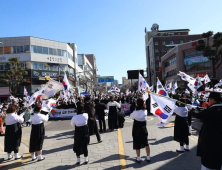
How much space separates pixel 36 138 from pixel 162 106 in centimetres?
381

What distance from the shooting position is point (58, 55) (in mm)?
45000

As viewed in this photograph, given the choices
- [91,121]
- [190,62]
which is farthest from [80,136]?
[190,62]

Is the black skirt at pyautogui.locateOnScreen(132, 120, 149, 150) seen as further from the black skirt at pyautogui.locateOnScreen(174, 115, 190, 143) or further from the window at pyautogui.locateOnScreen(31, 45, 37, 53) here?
the window at pyautogui.locateOnScreen(31, 45, 37, 53)

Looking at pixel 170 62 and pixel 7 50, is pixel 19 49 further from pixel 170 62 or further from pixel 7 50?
pixel 170 62

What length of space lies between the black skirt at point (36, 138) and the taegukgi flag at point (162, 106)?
3.42 meters

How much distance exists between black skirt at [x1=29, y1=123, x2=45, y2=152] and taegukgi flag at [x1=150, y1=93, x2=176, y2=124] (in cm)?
342

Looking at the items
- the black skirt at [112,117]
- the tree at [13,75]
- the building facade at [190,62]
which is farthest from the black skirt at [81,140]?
the building facade at [190,62]

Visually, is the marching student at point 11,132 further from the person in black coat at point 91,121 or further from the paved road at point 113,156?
the person in black coat at point 91,121

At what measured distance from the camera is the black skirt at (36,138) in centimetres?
592

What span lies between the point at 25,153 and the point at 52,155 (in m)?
1.17

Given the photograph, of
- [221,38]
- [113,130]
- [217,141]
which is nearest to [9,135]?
[113,130]

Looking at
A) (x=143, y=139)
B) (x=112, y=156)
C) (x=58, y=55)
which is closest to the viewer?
(x=143, y=139)

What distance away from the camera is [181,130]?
21.0 feet

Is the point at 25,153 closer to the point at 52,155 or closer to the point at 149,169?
the point at 52,155
